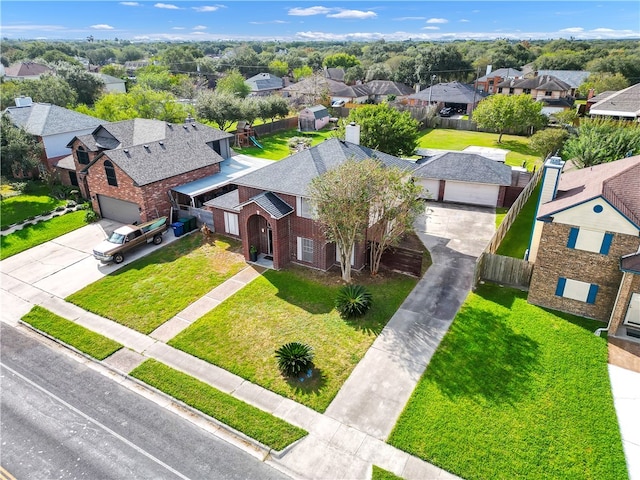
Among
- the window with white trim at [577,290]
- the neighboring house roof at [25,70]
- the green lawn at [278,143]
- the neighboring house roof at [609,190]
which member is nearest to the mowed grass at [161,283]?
the window with white trim at [577,290]

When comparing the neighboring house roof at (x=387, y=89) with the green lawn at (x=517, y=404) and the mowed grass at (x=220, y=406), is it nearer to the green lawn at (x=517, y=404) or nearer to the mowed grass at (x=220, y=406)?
the green lawn at (x=517, y=404)

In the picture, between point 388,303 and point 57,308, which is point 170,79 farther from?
point 388,303

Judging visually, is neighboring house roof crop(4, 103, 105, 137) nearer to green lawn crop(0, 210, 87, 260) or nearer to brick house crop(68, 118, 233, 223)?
brick house crop(68, 118, 233, 223)

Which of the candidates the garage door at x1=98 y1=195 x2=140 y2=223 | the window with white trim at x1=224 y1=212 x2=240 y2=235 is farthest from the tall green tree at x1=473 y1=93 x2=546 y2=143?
the garage door at x1=98 y1=195 x2=140 y2=223

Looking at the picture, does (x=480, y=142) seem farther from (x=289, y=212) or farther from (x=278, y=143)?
(x=289, y=212)

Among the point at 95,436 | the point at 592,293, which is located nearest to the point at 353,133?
the point at 592,293
